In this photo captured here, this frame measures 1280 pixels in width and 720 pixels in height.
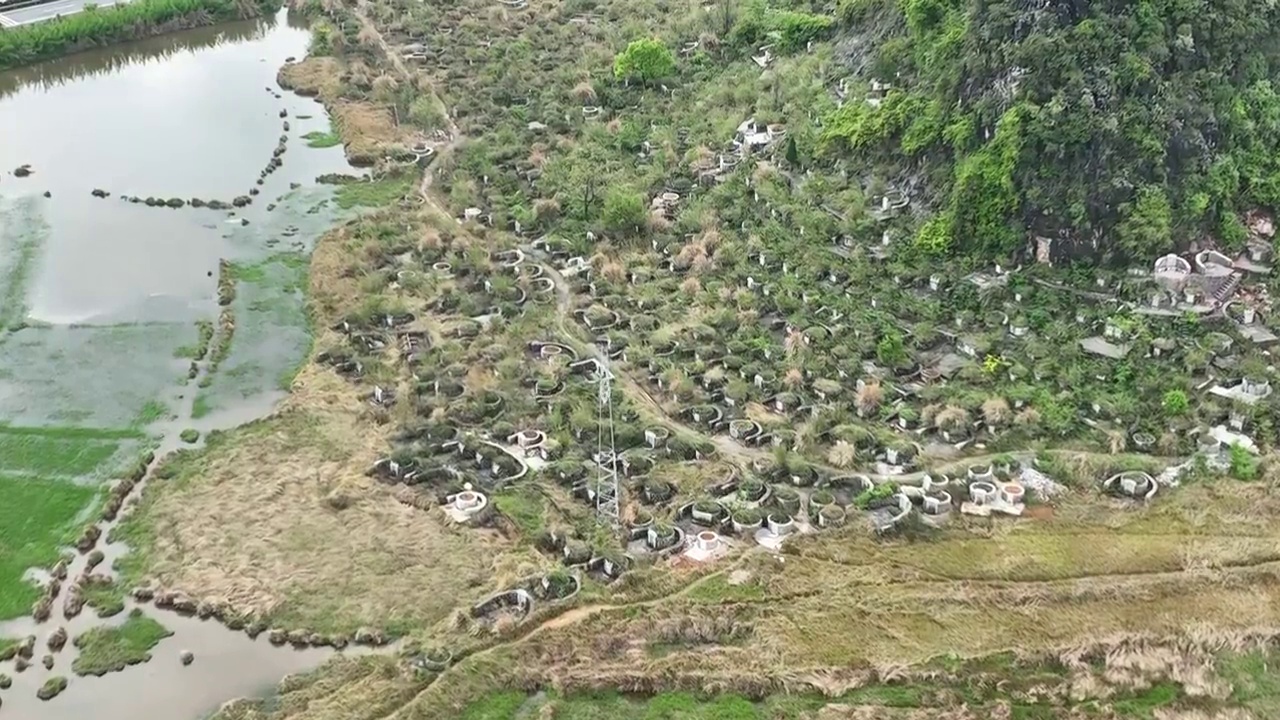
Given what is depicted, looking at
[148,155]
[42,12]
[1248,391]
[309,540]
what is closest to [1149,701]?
[1248,391]

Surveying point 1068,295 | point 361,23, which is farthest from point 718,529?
point 361,23

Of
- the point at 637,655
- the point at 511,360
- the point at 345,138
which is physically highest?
the point at 345,138

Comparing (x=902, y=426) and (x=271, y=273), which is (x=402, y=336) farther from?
(x=902, y=426)

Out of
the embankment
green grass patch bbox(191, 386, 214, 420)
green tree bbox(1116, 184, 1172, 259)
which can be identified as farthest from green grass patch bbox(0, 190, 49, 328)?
green tree bbox(1116, 184, 1172, 259)

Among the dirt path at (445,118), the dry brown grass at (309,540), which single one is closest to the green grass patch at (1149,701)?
the dry brown grass at (309,540)

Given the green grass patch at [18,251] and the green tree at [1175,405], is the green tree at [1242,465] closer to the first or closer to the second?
the green tree at [1175,405]

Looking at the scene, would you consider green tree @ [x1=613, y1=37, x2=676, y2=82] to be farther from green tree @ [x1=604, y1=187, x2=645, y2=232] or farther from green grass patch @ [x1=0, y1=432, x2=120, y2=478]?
green grass patch @ [x1=0, y1=432, x2=120, y2=478]
